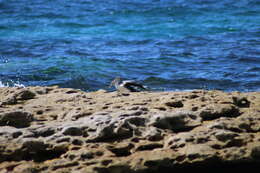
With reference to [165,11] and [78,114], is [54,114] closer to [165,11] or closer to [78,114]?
[78,114]

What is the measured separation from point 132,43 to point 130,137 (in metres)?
8.72

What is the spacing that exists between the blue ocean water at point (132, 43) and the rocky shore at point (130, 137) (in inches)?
155

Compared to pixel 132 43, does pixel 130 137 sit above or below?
above

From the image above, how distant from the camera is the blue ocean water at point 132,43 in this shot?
348 inches

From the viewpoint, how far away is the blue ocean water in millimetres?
8828

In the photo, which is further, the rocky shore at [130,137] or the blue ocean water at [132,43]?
the blue ocean water at [132,43]

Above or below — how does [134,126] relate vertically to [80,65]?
above

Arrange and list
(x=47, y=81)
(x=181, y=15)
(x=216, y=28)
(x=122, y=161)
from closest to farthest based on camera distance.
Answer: (x=122, y=161), (x=47, y=81), (x=216, y=28), (x=181, y=15)

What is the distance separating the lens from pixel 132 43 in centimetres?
1235

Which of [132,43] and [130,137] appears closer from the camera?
[130,137]

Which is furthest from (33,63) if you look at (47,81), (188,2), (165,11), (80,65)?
(188,2)

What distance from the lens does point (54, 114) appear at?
4184 millimetres

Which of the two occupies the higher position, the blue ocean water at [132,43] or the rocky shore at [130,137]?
the rocky shore at [130,137]

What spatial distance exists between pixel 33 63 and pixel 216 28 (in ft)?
19.5
